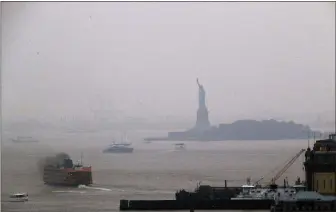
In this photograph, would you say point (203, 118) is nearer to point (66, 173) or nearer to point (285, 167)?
point (285, 167)

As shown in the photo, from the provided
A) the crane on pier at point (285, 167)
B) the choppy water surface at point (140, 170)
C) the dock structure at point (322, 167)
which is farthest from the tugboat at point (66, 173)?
the dock structure at point (322, 167)

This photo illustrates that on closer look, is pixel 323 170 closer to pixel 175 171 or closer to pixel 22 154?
pixel 175 171

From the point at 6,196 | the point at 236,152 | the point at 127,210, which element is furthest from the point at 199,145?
the point at 6,196

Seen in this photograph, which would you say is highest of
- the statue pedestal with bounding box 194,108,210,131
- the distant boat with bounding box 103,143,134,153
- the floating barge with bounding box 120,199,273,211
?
the statue pedestal with bounding box 194,108,210,131

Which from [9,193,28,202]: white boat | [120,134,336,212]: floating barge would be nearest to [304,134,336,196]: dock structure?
[120,134,336,212]: floating barge

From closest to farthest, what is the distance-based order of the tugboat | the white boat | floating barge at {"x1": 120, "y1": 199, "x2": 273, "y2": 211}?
floating barge at {"x1": 120, "y1": 199, "x2": 273, "y2": 211} → the white boat → the tugboat

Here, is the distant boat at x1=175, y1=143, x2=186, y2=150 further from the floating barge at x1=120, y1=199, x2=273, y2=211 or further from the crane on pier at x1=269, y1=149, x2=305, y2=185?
the crane on pier at x1=269, y1=149, x2=305, y2=185

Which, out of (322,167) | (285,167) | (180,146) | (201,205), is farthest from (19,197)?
(322,167)

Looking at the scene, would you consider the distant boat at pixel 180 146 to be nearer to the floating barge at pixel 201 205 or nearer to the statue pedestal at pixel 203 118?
the statue pedestal at pixel 203 118
